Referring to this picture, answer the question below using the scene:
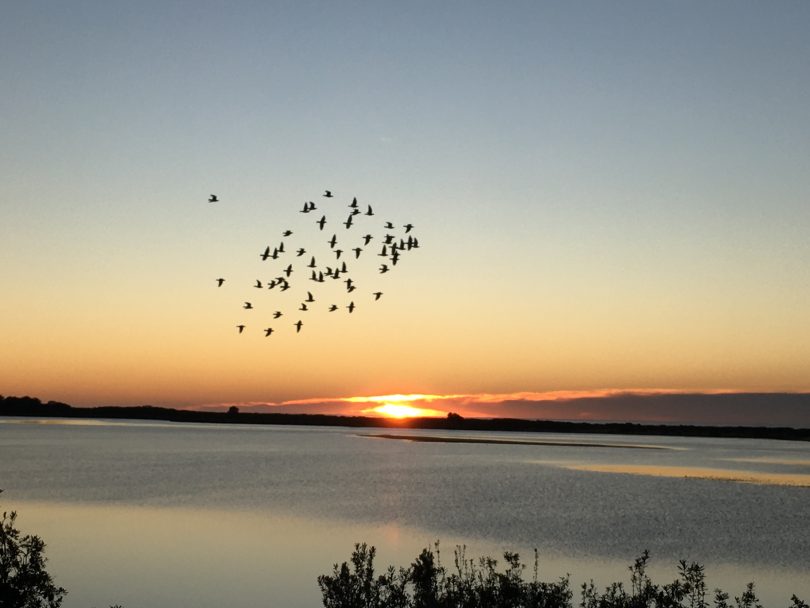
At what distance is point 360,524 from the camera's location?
1969 inches

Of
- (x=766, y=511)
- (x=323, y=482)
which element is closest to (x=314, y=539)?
(x=766, y=511)

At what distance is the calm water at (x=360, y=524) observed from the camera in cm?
3388

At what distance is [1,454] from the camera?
120 m

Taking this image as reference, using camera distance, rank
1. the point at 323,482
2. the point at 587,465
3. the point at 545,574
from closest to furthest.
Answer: the point at 545,574 → the point at 323,482 → the point at 587,465

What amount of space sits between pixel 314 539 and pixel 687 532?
1957 centimetres

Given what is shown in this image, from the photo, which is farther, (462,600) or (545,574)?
(545,574)

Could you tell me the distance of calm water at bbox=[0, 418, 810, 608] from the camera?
33.9 metres

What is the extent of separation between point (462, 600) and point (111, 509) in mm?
40542

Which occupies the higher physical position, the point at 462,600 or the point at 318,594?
the point at 462,600

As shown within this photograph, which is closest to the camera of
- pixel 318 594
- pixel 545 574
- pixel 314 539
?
pixel 318 594

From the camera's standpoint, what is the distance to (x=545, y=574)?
3484 cm

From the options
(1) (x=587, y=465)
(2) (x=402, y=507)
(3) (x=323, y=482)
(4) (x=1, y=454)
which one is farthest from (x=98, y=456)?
(2) (x=402, y=507)

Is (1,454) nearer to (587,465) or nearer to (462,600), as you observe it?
(587,465)

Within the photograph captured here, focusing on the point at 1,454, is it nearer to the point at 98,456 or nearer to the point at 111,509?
the point at 98,456
